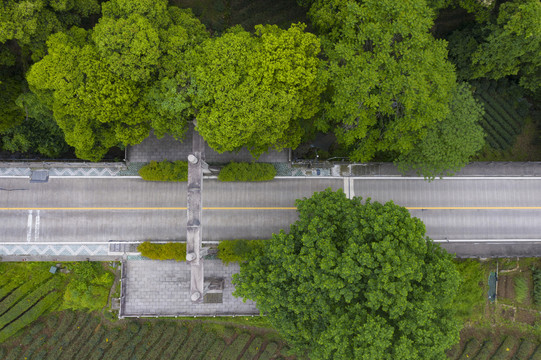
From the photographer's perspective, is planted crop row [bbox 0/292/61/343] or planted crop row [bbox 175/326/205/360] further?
planted crop row [bbox 175/326/205/360]

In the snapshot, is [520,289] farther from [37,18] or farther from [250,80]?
[37,18]

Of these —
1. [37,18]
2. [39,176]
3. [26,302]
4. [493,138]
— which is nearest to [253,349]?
[26,302]

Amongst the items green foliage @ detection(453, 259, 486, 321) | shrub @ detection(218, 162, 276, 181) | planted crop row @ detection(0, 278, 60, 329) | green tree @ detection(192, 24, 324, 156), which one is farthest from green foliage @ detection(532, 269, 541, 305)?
planted crop row @ detection(0, 278, 60, 329)

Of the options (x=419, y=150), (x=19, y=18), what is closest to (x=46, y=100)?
(x=19, y=18)

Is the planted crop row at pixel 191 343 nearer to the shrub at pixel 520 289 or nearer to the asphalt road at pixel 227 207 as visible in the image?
the asphalt road at pixel 227 207

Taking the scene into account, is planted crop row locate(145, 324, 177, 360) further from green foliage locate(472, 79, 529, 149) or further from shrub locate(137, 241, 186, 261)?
green foliage locate(472, 79, 529, 149)

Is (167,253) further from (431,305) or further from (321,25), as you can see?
(321,25)

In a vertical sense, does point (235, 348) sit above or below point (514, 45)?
below
